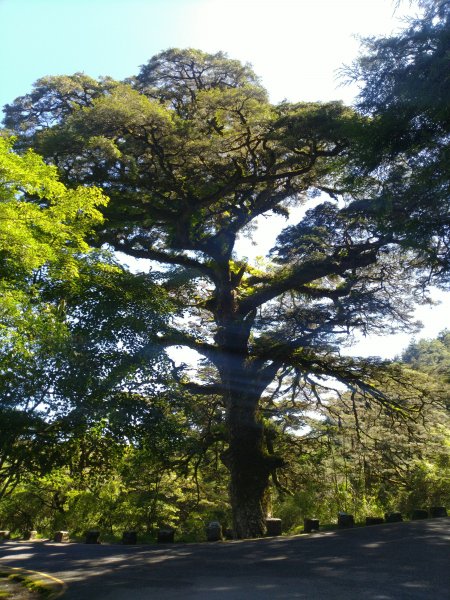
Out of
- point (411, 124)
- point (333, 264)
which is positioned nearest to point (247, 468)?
point (333, 264)

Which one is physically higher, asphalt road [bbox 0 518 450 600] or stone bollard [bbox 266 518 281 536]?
stone bollard [bbox 266 518 281 536]

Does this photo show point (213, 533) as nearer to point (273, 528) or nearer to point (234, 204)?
point (273, 528)

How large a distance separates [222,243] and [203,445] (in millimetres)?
6947

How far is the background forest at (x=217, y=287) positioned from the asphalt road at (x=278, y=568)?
1671 mm

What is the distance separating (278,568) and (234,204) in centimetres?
1194

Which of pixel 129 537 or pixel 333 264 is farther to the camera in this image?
pixel 333 264

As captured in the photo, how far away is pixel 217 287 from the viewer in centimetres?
1831

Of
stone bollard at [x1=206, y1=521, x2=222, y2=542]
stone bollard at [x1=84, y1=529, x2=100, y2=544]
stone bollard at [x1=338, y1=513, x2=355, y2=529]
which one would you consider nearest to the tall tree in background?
stone bollard at [x1=338, y1=513, x2=355, y2=529]

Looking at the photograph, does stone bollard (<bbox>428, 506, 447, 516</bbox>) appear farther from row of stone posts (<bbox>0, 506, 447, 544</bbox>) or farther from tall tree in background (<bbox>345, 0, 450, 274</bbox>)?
tall tree in background (<bbox>345, 0, 450, 274</bbox>)

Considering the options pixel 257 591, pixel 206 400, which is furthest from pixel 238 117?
pixel 257 591

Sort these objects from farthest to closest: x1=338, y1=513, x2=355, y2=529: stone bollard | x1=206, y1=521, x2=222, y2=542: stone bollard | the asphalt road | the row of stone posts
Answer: x1=206, y1=521, x2=222, y2=542: stone bollard → the row of stone posts → x1=338, y1=513, x2=355, y2=529: stone bollard → the asphalt road

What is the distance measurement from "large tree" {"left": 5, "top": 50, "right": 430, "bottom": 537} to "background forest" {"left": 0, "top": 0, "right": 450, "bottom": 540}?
2.7 inches

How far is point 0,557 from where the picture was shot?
10781 millimetres

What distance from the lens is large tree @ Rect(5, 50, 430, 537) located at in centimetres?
1388
